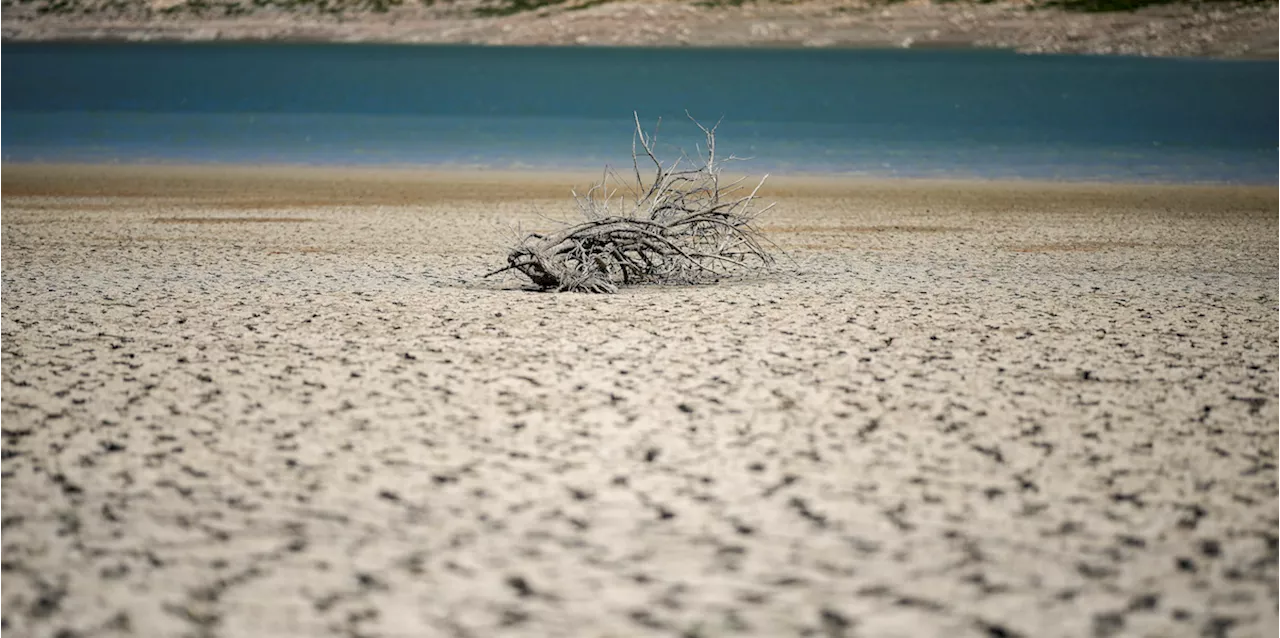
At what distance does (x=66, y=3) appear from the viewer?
310ft

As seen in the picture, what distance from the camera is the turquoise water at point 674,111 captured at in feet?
70.9

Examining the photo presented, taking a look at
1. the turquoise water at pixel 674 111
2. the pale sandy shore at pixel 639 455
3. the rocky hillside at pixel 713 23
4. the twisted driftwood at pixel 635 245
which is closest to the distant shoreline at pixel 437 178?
the turquoise water at pixel 674 111

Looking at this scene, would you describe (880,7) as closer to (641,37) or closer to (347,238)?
(641,37)

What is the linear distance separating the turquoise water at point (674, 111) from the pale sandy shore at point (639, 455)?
12.5 m

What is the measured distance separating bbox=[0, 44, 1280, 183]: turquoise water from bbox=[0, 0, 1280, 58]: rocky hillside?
280cm

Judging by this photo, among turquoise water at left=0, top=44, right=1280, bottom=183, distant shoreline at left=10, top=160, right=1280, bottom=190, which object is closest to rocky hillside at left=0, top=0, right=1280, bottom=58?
turquoise water at left=0, top=44, right=1280, bottom=183

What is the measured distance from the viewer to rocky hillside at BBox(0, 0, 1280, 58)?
68.0 meters

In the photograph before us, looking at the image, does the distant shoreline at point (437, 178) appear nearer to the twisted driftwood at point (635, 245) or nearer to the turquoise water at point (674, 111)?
the turquoise water at point (674, 111)

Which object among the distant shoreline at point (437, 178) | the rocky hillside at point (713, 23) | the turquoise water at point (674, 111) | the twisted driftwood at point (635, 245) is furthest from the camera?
the rocky hillside at point (713, 23)

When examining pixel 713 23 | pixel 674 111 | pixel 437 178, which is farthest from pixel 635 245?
pixel 713 23

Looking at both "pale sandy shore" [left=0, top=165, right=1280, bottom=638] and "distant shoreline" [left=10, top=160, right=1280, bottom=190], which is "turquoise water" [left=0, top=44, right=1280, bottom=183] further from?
"pale sandy shore" [left=0, top=165, right=1280, bottom=638]

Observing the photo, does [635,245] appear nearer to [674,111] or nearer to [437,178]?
[437,178]

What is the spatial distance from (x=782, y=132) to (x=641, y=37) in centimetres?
4952

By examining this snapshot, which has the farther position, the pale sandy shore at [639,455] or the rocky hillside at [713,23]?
the rocky hillside at [713,23]
